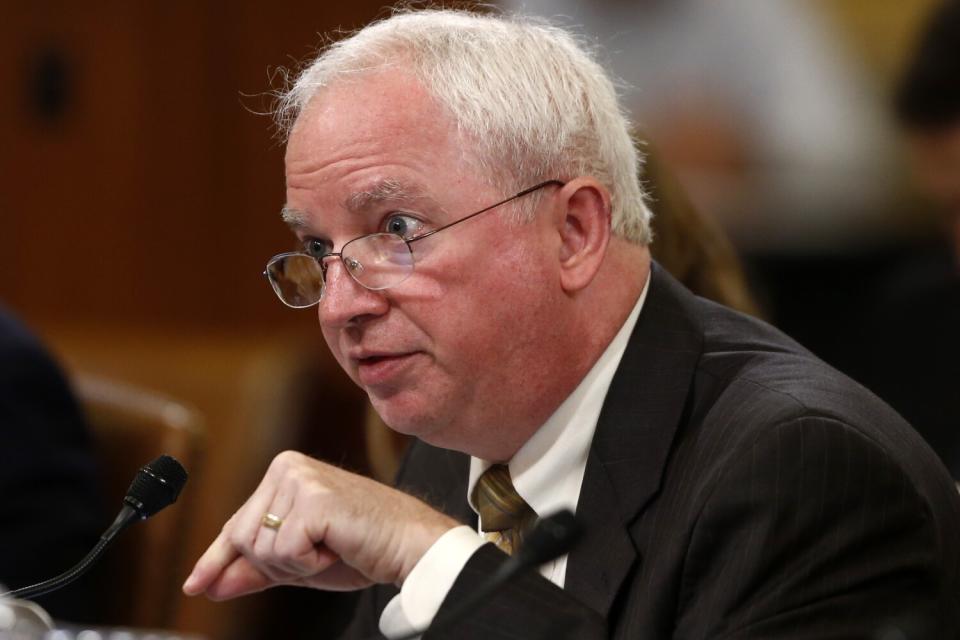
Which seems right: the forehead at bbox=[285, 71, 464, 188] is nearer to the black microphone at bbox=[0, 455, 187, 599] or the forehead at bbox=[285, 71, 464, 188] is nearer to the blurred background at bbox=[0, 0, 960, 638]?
the black microphone at bbox=[0, 455, 187, 599]

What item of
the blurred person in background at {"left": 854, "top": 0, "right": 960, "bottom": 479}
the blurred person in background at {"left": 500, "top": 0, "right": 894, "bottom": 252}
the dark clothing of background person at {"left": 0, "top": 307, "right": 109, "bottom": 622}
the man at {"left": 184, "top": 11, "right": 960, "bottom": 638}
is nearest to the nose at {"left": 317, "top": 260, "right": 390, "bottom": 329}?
the man at {"left": 184, "top": 11, "right": 960, "bottom": 638}

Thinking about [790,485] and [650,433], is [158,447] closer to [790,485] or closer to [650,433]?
[650,433]

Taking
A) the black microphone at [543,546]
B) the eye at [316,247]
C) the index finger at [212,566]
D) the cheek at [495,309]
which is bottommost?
the index finger at [212,566]

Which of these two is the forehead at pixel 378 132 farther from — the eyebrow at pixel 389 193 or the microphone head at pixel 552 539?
the microphone head at pixel 552 539

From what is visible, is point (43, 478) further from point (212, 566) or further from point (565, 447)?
point (565, 447)

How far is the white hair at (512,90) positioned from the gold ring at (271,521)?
465 millimetres

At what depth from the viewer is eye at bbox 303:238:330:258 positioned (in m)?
1.75

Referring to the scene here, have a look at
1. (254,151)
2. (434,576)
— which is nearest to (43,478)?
(434,576)

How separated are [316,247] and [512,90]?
306mm

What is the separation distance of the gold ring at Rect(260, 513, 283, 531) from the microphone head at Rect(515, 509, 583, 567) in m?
0.36

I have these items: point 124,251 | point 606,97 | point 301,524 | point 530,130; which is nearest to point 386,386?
point 301,524

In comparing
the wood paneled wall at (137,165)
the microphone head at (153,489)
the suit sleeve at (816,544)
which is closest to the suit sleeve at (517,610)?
the suit sleeve at (816,544)

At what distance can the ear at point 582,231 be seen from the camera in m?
1.73

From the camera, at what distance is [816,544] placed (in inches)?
56.7
